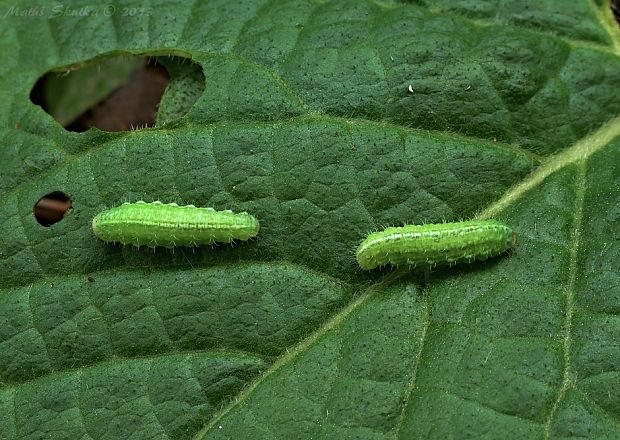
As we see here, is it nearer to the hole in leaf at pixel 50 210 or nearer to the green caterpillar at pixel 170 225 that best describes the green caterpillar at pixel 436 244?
the green caterpillar at pixel 170 225

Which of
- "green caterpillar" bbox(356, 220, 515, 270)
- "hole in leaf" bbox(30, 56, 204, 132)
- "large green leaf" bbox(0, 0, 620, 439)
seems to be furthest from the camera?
"hole in leaf" bbox(30, 56, 204, 132)

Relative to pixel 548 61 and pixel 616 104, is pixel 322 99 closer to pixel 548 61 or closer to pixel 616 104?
pixel 548 61

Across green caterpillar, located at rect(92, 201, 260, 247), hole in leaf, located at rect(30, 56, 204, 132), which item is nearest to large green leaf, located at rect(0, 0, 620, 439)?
green caterpillar, located at rect(92, 201, 260, 247)

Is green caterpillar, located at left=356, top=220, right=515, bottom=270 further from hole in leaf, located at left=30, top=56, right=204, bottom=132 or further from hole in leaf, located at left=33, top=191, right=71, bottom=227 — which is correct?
hole in leaf, located at left=30, top=56, right=204, bottom=132

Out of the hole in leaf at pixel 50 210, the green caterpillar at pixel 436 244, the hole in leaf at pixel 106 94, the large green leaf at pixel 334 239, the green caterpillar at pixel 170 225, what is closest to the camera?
the large green leaf at pixel 334 239

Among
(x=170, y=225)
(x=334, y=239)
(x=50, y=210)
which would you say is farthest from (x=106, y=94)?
(x=334, y=239)

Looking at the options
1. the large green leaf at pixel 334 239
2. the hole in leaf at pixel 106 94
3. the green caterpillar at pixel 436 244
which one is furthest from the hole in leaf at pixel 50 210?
the green caterpillar at pixel 436 244

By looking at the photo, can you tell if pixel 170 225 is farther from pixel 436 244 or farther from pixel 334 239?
pixel 436 244
